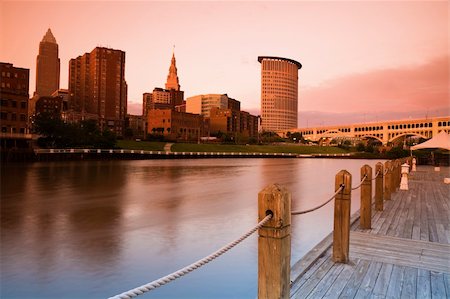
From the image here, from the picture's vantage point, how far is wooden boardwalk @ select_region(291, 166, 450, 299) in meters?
4.52

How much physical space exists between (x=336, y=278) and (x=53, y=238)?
6554mm

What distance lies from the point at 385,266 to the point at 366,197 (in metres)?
2.25

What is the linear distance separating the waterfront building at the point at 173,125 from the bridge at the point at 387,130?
209ft

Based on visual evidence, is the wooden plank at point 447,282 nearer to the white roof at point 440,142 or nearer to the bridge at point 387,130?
the white roof at point 440,142

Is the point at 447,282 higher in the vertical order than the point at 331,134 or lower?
lower

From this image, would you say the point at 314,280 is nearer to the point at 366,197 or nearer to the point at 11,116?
the point at 366,197

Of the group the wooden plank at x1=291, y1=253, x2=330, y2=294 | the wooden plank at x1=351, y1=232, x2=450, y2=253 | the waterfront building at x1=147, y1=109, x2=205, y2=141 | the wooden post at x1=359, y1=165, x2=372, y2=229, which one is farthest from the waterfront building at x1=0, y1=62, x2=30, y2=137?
the wooden plank at x1=291, y1=253, x2=330, y2=294

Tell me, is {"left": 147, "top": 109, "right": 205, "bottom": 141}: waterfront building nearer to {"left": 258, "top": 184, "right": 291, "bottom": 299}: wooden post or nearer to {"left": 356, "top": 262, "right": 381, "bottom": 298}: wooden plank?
{"left": 356, "top": 262, "right": 381, "bottom": 298}: wooden plank

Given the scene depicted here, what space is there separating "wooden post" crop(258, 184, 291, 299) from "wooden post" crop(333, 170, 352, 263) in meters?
2.73

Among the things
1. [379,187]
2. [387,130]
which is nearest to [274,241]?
[379,187]

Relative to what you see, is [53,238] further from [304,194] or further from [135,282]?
[304,194]

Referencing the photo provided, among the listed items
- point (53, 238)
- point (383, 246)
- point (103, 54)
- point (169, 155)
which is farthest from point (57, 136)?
point (103, 54)

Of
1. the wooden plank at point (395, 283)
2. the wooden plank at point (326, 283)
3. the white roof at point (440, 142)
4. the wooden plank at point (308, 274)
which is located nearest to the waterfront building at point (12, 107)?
the white roof at point (440, 142)

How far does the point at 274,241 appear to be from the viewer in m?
2.96
